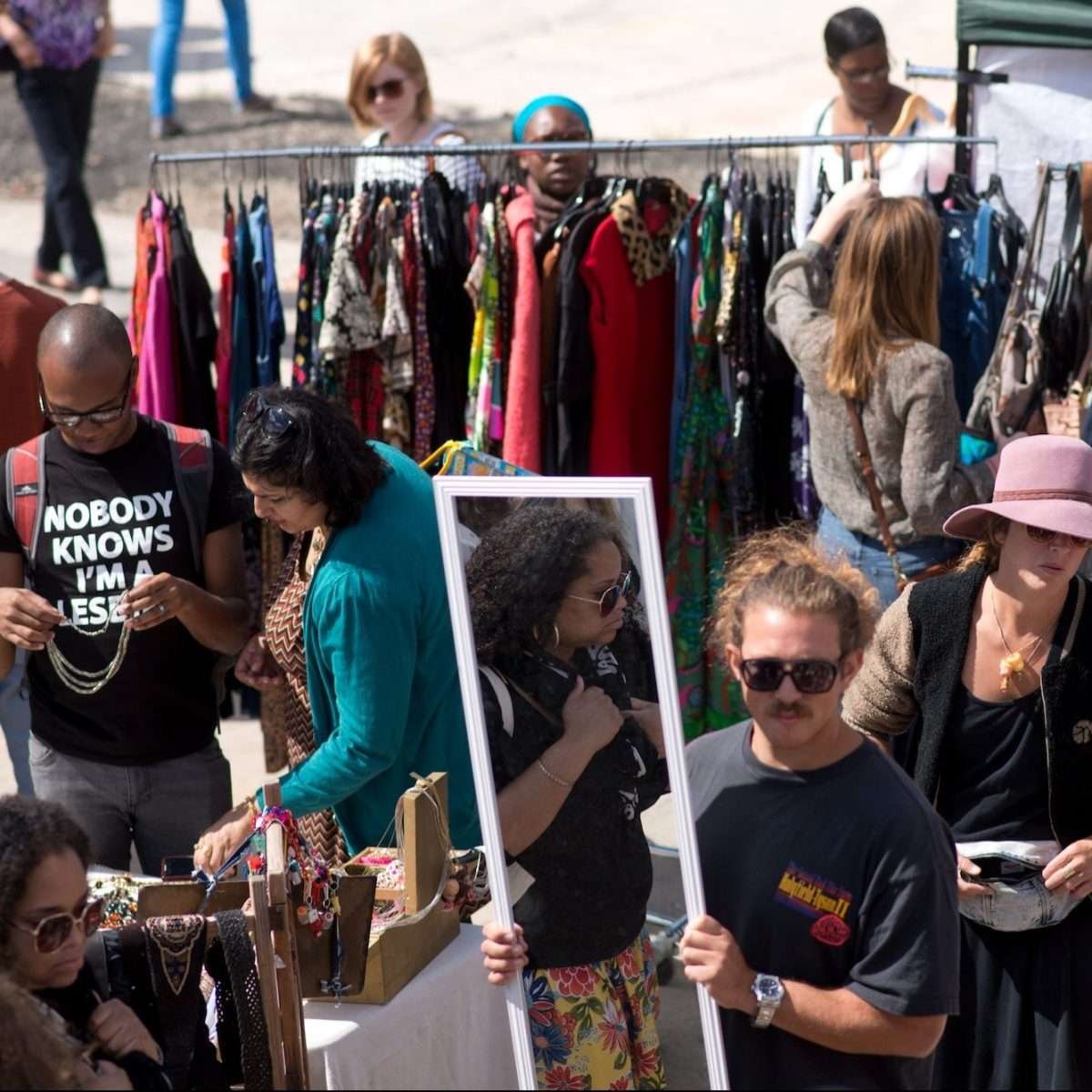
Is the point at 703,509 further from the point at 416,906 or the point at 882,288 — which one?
the point at 416,906

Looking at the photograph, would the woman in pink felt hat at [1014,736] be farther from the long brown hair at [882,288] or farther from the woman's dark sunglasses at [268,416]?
the woman's dark sunglasses at [268,416]

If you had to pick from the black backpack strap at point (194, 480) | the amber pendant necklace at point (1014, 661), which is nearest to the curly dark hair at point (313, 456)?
the black backpack strap at point (194, 480)

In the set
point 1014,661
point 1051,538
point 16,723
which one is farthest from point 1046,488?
point 16,723

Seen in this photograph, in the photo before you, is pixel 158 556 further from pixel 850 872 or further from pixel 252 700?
pixel 252 700

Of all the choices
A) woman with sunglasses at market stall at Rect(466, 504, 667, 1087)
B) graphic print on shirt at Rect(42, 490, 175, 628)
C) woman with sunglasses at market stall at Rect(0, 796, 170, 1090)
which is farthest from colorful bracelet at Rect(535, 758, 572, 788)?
graphic print on shirt at Rect(42, 490, 175, 628)

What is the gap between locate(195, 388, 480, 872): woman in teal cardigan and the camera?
3.26m

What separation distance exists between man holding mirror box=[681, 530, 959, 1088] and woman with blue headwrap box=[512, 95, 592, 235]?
2.91 meters

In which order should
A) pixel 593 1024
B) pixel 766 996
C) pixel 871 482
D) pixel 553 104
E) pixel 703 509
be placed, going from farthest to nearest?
pixel 553 104 → pixel 703 509 → pixel 871 482 → pixel 593 1024 → pixel 766 996

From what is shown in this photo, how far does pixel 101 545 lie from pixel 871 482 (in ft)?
6.22

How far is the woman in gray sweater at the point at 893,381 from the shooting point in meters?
4.04

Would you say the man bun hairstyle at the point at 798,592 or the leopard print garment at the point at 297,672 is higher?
the man bun hairstyle at the point at 798,592

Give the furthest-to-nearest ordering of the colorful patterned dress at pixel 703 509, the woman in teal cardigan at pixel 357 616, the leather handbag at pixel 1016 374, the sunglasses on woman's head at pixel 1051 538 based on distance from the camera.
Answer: the colorful patterned dress at pixel 703 509
the leather handbag at pixel 1016 374
the woman in teal cardigan at pixel 357 616
the sunglasses on woman's head at pixel 1051 538

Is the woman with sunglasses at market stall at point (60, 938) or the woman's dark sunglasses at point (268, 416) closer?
the woman with sunglasses at market stall at point (60, 938)

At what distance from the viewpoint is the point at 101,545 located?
3.60 meters
